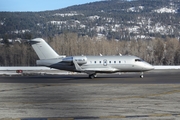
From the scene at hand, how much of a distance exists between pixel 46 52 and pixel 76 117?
3012 cm

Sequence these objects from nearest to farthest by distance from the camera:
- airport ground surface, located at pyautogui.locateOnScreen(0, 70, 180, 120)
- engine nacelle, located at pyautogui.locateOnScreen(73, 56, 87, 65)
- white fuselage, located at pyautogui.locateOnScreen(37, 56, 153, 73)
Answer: airport ground surface, located at pyautogui.locateOnScreen(0, 70, 180, 120)
white fuselage, located at pyautogui.locateOnScreen(37, 56, 153, 73)
engine nacelle, located at pyautogui.locateOnScreen(73, 56, 87, 65)

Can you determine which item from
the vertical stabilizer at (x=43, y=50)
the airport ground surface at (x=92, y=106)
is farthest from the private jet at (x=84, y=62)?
the airport ground surface at (x=92, y=106)

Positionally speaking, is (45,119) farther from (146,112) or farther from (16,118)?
(146,112)

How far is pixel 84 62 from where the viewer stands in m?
47.9

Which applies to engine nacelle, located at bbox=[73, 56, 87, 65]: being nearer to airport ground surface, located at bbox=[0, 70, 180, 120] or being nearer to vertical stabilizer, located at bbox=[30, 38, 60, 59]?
vertical stabilizer, located at bbox=[30, 38, 60, 59]

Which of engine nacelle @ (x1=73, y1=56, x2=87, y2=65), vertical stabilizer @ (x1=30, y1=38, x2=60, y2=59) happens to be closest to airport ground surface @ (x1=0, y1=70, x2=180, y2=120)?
engine nacelle @ (x1=73, y1=56, x2=87, y2=65)

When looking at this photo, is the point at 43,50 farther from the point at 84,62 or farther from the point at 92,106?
the point at 92,106

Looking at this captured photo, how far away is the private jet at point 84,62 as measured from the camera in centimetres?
4728

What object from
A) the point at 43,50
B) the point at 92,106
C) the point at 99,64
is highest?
the point at 43,50

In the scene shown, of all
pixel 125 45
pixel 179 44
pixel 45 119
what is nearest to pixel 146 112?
pixel 45 119

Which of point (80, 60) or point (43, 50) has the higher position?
point (43, 50)

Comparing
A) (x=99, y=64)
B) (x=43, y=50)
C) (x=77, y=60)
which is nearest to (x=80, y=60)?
(x=77, y=60)

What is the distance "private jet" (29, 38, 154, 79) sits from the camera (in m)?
47.3

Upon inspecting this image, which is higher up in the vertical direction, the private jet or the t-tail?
the t-tail
